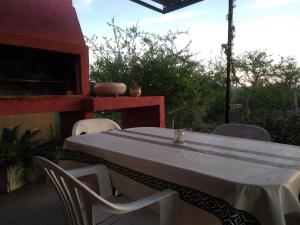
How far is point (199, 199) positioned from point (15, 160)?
6.99 ft

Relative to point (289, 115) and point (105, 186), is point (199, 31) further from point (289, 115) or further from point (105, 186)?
point (105, 186)

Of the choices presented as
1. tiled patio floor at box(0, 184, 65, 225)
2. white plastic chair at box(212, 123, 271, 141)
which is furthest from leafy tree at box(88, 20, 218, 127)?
white plastic chair at box(212, 123, 271, 141)

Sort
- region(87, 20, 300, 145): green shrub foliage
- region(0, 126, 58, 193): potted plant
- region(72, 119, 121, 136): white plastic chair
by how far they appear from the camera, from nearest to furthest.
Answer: region(72, 119, 121, 136): white plastic chair < region(0, 126, 58, 193): potted plant < region(87, 20, 300, 145): green shrub foliage

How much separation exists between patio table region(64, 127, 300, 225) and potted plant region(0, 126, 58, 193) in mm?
1119

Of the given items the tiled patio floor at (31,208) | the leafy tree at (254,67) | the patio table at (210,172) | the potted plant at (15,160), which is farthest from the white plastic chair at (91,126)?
the leafy tree at (254,67)

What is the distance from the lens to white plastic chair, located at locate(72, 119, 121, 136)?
7.11 feet

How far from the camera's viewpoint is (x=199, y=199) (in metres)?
1.02

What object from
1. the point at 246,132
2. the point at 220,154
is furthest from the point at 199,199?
the point at 246,132

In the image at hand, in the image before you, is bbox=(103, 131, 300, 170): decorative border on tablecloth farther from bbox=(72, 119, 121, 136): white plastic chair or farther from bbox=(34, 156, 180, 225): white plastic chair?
bbox=(72, 119, 121, 136): white plastic chair

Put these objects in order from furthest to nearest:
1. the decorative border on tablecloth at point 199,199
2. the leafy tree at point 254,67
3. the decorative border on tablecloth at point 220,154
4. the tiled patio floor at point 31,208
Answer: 1. the leafy tree at point 254,67
2. the tiled patio floor at point 31,208
3. the decorative border on tablecloth at point 220,154
4. the decorative border on tablecloth at point 199,199

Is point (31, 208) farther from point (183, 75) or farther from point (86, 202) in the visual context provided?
point (183, 75)

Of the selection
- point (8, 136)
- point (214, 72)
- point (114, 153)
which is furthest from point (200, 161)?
point (214, 72)

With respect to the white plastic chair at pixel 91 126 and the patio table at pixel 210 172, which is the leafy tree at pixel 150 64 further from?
the patio table at pixel 210 172

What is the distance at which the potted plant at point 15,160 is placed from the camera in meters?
2.54
